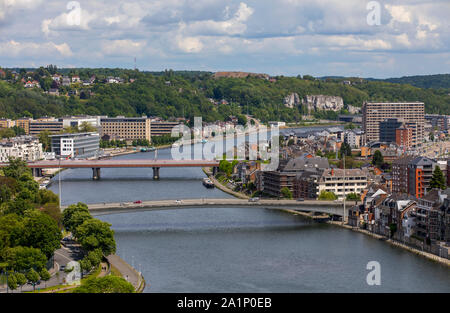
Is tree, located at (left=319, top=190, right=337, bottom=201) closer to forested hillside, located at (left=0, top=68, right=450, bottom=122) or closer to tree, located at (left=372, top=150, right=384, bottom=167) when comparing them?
tree, located at (left=372, top=150, right=384, bottom=167)

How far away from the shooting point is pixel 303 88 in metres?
90.9

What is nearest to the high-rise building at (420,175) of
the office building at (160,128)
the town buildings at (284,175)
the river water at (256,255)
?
the town buildings at (284,175)

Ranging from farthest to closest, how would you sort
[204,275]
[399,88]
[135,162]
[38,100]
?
[399,88] → [38,100] → [135,162] → [204,275]

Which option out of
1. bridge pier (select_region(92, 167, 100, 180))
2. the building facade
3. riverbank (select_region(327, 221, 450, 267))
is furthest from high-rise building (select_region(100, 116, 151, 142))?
riverbank (select_region(327, 221, 450, 267))

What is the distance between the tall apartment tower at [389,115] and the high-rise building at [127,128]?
14.4m

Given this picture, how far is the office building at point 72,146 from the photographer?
42938 millimetres

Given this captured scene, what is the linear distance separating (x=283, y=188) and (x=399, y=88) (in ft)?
221

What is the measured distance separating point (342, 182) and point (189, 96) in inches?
2005

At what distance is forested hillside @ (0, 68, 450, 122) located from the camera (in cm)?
6178

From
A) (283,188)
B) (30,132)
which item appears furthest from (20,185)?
(30,132)

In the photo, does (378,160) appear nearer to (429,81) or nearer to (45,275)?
(45,275)

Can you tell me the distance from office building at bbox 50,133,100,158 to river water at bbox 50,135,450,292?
18.6 metres
